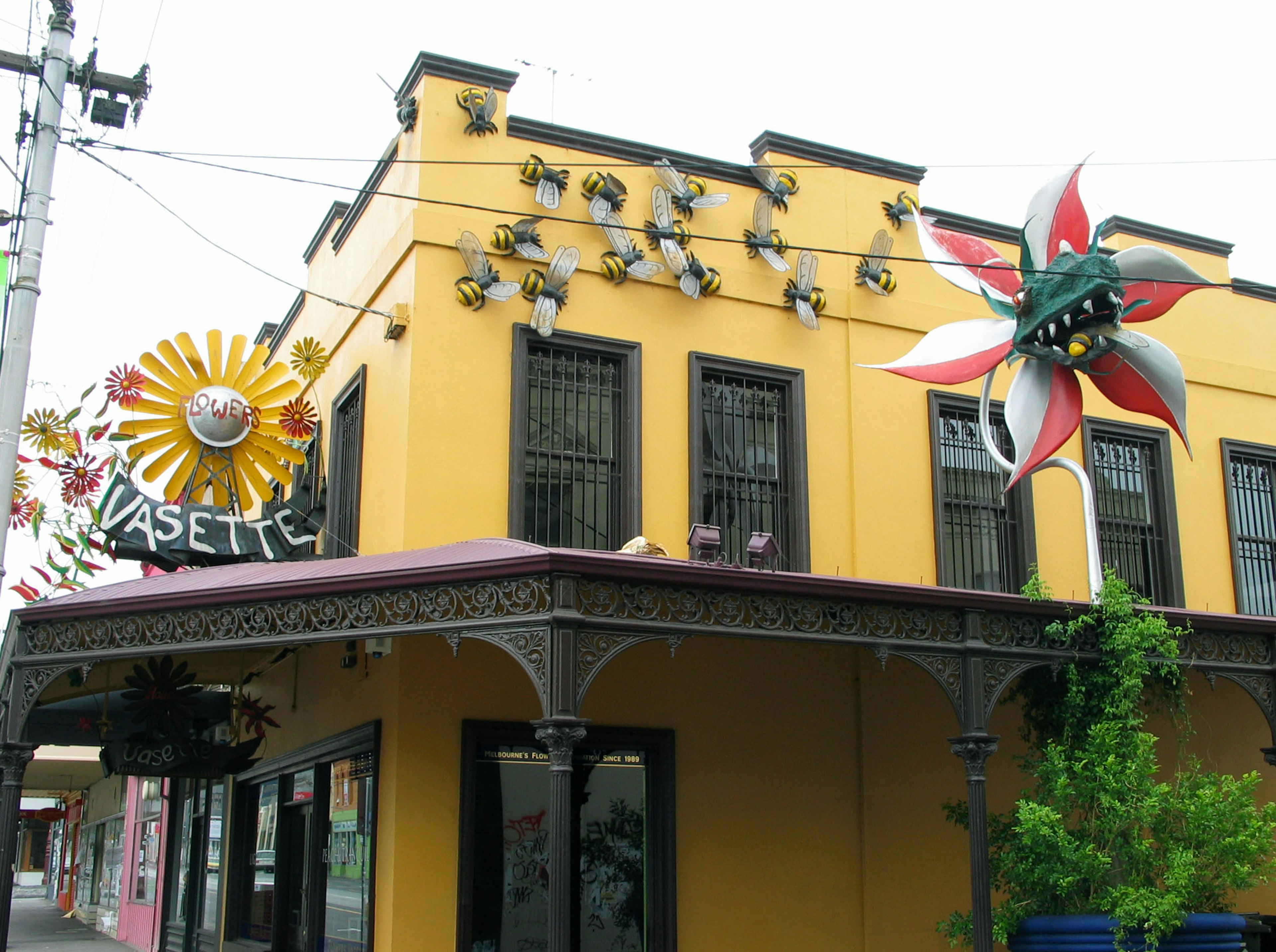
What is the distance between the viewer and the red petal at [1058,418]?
1226 centimetres

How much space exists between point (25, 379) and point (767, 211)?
7071 mm

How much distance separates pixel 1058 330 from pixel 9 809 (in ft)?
31.8

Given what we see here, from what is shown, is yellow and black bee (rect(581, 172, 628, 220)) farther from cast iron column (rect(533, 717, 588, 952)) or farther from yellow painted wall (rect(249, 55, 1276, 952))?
cast iron column (rect(533, 717, 588, 952))

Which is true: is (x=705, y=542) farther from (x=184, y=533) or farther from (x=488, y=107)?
(x=184, y=533)

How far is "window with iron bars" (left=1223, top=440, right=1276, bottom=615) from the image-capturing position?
14.9 m

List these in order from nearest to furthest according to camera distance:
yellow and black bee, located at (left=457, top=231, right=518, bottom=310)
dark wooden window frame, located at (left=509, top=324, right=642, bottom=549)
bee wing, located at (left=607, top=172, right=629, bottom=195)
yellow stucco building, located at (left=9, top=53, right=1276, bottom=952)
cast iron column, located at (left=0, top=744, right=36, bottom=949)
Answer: cast iron column, located at (left=0, top=744, right=36, bottom=949)
yellow stucco building, located at (left=9, top=53, right=1276, bottom=952)
dark wooden window frame, located at (left=509, top=324, right=642, bottom=549)
yellow and black bee, located at (left=457, top=231, right=518, bottom=310)
bee wing, located at (left=607, top=172, right=629, bottom=195)

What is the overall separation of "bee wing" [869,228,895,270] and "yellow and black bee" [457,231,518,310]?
4085 millimetres

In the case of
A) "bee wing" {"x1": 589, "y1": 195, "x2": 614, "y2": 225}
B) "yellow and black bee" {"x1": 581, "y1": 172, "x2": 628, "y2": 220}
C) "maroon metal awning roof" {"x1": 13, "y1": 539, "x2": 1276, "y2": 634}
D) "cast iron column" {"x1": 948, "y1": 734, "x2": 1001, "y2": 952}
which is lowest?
"cast iron column" {"x1": 948, "y1": 734, "x2": 1001, "y2": 952}

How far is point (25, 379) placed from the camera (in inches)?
391

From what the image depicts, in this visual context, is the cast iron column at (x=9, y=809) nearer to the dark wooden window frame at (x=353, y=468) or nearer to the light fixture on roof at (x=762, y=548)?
the dark wooden window frame at (x=353, y=468)

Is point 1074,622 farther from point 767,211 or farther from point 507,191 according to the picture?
point 507,191

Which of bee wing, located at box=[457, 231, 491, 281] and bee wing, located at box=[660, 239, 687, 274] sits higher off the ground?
bee wing, located at box=[660, 239, 687, 274]

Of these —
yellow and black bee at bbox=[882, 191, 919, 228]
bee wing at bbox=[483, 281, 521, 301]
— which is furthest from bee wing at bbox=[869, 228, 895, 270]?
bee wing at bbox=[483, 281, 521, 301]

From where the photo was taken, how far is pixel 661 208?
12.5 meters
